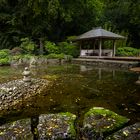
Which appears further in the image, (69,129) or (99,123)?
(99,123)

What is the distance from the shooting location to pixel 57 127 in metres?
4.75

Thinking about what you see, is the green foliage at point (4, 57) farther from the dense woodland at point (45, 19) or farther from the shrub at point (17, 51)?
the dense woodland at point (45, 19)

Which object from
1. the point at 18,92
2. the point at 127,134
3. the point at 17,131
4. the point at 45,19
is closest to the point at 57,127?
the point at 17,131

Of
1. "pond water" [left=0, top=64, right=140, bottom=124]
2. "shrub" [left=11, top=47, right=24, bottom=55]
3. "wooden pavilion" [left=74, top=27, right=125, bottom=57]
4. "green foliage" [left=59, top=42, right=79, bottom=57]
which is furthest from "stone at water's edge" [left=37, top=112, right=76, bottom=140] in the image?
"green foliage" [left=59, top=42, right=79, bottom=57]

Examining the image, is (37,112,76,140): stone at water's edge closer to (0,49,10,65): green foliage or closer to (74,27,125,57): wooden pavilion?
(0,49,10,65): green foliage

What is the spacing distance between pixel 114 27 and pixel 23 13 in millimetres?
13216

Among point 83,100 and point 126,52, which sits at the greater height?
point 126,52

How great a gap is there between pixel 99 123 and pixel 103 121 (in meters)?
0.15

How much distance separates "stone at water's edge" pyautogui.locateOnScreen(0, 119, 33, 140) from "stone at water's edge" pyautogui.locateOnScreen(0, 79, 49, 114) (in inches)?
84.6

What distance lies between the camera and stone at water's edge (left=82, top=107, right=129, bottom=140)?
463 cm

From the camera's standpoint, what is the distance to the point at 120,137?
171 inches

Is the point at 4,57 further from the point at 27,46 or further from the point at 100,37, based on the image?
the point at 100,37

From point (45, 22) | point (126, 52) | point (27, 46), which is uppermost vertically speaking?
point (45, 22)

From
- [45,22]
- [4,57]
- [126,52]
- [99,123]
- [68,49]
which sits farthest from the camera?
[126,52]
